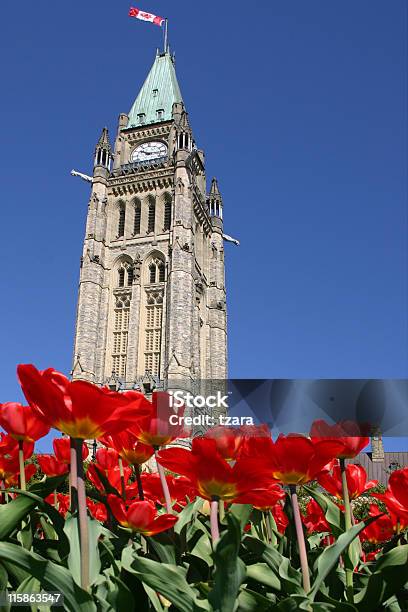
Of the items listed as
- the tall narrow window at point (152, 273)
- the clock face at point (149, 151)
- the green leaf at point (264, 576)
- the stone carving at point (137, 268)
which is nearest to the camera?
the green leaf at point (264, 576)

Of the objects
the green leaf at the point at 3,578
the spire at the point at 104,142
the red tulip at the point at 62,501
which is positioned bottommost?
the green leaf at the point at 3,578

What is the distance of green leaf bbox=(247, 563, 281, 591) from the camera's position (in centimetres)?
125

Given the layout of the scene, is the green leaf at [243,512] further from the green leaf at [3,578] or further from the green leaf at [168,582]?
the green leaf at [3,578]

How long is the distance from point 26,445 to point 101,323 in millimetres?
36771

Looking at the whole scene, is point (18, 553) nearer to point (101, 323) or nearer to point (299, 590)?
point (299, 590)

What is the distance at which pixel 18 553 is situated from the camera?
1.09m

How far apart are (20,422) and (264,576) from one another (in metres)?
0.87

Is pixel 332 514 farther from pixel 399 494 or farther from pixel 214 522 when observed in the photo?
pixel 214 522

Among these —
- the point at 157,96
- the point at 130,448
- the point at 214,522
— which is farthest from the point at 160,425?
the point at 157,96

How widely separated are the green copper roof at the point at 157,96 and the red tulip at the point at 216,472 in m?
49.0

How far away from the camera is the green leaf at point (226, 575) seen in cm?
101

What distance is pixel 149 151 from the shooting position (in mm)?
46062

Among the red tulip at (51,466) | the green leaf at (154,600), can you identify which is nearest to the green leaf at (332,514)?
the green leaf at (154,600)

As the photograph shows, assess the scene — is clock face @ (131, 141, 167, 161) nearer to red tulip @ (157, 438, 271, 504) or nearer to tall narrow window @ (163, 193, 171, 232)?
tall narrow window @ (163, 193, 171, 232)
